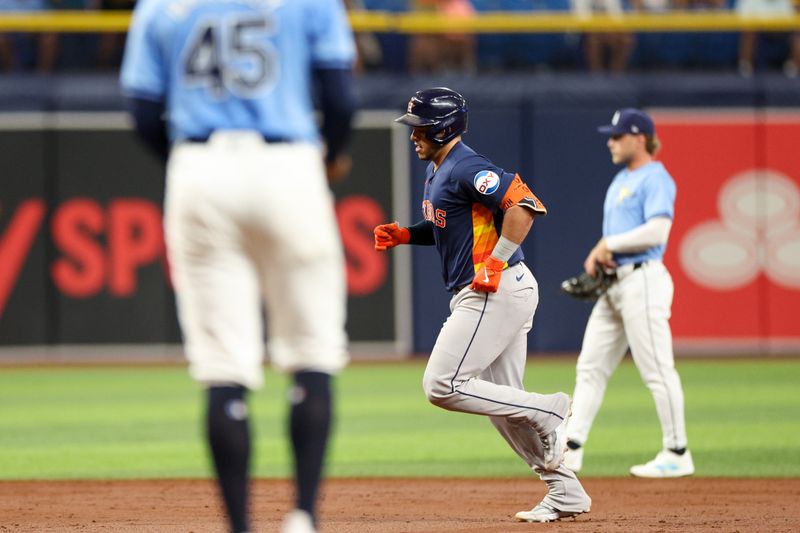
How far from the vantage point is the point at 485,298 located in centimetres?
564

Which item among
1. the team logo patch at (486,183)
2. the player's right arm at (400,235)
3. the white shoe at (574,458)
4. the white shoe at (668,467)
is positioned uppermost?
the team logo patch at (486,183)

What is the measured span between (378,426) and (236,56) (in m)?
6.43

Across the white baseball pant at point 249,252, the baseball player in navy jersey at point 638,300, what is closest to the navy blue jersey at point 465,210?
the baseball player in navy jersey at point 638,300

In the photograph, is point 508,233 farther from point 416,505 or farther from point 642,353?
point 642,353

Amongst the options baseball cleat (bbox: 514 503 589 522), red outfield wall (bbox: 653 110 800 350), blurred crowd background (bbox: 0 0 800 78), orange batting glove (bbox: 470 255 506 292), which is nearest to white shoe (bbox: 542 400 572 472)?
baseball cleat (bbox: 514 503 589 522)

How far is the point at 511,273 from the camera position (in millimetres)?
5719

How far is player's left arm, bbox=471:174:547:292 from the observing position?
18.2 feet

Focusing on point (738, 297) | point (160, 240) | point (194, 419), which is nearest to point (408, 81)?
point (160, 240)

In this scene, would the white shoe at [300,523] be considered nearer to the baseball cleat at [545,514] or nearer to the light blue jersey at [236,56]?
the light blue jersey at [236,56]

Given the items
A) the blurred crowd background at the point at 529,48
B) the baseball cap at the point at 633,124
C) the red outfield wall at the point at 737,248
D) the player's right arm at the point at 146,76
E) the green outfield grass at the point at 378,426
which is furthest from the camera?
the blurred crowd background at the point at 529,48

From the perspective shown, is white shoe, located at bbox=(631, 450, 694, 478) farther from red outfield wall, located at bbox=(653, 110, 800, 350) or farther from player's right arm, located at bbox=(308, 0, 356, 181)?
red outfield wall, located at bbox=(653, 110, 800, 350)

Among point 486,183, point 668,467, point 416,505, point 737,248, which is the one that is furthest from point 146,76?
point 737,248

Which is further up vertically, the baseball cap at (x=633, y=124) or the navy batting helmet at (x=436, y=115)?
the navy batting helmet at (x=436, y=115)

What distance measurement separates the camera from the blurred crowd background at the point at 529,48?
15297 millimetres
